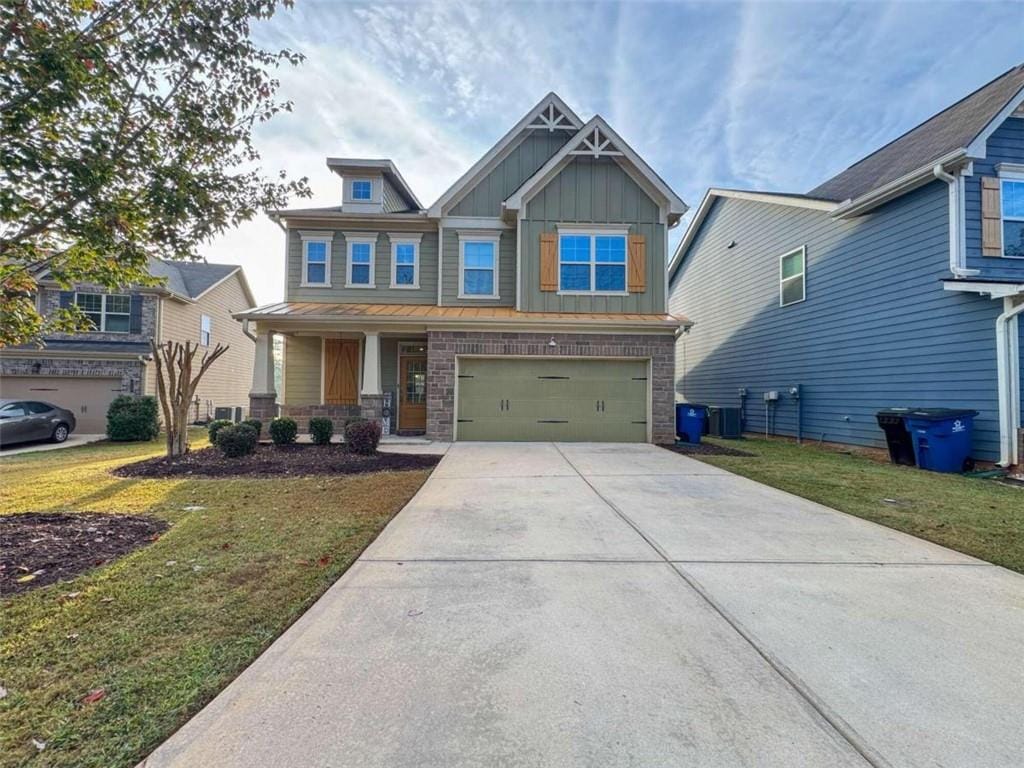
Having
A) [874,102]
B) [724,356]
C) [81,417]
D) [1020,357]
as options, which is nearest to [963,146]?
[1020,357]

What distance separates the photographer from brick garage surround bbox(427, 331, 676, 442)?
36.4 ft

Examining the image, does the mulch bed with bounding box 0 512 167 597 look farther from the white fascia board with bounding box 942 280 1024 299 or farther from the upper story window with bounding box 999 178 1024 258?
the upper story window with bounding box 999 178 1024 258

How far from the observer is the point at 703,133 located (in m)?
12.9

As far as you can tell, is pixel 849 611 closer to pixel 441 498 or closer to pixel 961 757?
pixel 961 757

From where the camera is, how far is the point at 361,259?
13047 mm

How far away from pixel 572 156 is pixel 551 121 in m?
1.74

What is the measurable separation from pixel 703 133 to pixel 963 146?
6.05 meters

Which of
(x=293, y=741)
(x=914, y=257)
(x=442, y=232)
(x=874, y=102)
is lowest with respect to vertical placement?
(x=293, y=741)

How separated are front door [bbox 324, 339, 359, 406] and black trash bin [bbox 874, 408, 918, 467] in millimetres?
12087

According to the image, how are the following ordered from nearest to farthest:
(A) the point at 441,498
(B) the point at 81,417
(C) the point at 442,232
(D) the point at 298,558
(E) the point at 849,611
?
(E) the point at 849,611 → (D) the point at 298,558 → (A) the point at 441,498 → (C) the point at 442,232 → (B) the point at 81,417

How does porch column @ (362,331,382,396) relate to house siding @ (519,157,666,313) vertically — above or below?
below

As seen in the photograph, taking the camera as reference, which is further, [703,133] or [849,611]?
[703,133]

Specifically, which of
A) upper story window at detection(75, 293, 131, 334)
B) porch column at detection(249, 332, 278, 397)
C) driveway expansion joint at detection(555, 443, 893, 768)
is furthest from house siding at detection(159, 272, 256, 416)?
driveway expansion joint at detection(555, 443, 893, 768)

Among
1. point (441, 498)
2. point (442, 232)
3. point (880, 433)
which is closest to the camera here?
point (441, 498)
